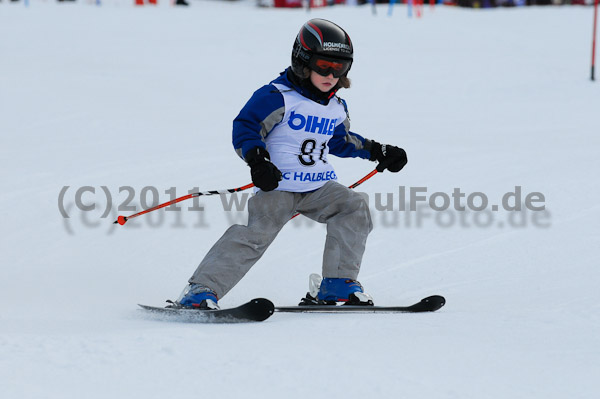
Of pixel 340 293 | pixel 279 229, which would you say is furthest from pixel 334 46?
pixel 340 293

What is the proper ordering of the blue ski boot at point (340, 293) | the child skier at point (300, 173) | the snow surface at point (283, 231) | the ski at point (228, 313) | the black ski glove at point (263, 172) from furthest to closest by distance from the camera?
the blue ski boot at point (340, 293) → the child skier at point (300, 173) → the black ski glove at point (263, 172) → the ski at point (228, 313) → the snow surface at point (283, 231)

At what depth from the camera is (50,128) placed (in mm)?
8445

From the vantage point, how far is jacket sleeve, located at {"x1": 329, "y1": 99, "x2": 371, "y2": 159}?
408 cm

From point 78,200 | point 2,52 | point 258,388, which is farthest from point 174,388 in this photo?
point 2,52

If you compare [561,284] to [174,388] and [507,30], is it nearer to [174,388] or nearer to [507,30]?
[174,388]

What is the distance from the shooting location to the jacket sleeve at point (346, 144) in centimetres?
408

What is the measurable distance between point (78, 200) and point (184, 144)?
201 cm

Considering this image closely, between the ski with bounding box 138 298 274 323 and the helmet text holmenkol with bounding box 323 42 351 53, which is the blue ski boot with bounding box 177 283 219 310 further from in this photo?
the helmet text holmenkol with bounding box 323 42 351 53

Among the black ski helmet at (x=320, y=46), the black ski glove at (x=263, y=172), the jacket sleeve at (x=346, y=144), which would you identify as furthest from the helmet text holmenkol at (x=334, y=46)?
the black ski glove at (x=263, y=172)

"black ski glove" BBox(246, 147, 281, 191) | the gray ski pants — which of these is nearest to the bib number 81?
the gray ski pants

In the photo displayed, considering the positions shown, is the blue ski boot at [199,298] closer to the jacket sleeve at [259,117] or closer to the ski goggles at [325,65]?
the jacket sleeve at [259,117]

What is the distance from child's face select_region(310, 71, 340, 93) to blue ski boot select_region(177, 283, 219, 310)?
1105 mm

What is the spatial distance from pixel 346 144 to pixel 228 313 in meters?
1.29

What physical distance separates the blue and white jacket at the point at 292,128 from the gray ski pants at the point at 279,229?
0.08 meters
